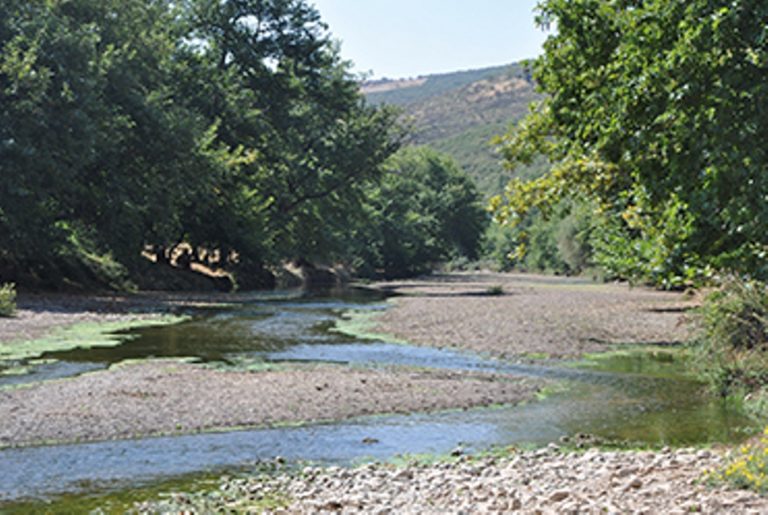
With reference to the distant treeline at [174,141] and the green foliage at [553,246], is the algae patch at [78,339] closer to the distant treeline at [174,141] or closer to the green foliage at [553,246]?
the distant treeline at [174,141]

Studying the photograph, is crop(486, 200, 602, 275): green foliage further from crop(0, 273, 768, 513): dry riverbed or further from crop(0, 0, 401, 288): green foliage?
crop(0, 273, 768, 513): dry riverbed

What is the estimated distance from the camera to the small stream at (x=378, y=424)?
13266mm

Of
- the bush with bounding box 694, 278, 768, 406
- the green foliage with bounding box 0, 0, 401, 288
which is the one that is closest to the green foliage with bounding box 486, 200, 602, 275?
the green foliage with bounding box 0, 0, 401, 288

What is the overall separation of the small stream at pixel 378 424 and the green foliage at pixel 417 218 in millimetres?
52647

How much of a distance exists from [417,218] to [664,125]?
291 ft

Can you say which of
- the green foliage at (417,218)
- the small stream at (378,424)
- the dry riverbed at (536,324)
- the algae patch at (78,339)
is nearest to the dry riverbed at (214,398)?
the small stream at (378,424)

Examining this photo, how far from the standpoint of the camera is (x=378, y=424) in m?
16.6

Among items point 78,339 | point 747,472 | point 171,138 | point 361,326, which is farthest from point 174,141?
point 747,472

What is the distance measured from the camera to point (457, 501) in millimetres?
10570

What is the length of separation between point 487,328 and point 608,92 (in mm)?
18219

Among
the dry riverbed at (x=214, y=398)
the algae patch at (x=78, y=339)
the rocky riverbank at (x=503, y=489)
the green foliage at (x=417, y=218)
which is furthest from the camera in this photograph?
the green foliage at (x=417, y=218)

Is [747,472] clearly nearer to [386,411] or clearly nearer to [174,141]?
[386,411]

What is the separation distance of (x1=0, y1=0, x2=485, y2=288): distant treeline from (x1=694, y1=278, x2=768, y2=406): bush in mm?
27540

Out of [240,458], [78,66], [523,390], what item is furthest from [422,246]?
[240,458]
